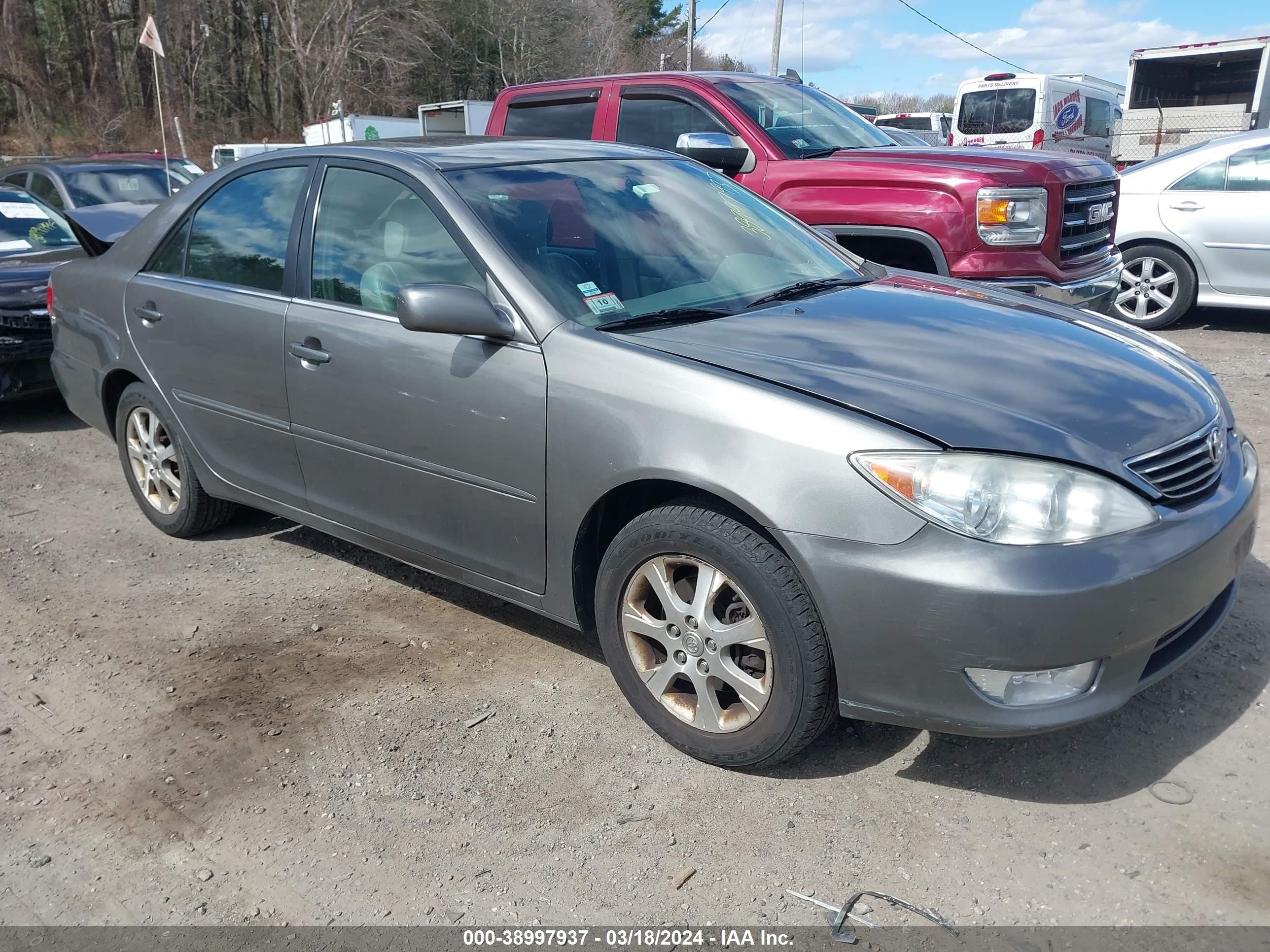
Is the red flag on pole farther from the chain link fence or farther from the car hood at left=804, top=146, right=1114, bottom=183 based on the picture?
the chain link fence

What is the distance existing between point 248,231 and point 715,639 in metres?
2.54

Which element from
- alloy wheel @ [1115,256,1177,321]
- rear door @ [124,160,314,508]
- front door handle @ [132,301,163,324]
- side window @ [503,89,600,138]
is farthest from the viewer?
alloy wheel @ [1115,256,1177,321]

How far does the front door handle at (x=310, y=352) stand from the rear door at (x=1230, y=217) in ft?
23.7

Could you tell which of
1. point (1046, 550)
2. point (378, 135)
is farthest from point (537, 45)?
point (1046, 550)

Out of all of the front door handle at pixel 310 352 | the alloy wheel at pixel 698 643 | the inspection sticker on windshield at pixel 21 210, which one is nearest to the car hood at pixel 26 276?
the inspection sticker on windshield at pixel 21 210

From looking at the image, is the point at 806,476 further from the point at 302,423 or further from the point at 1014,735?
the point at 302,423

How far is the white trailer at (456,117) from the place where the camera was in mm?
Result: 22953

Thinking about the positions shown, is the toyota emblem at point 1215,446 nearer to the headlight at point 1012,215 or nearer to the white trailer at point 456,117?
the headlight at point 1012,215

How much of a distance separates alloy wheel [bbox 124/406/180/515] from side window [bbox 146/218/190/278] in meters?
0.62

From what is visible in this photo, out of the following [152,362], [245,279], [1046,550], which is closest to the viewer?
[1046,550]

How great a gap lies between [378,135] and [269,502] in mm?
24078

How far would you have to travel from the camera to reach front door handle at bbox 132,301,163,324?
14.5 feet

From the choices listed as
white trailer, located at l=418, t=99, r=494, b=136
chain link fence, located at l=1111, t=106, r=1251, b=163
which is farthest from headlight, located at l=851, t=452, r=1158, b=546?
white trailer, located at l=418, t=99, r=494, b=136

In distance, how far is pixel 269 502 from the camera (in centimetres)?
416
